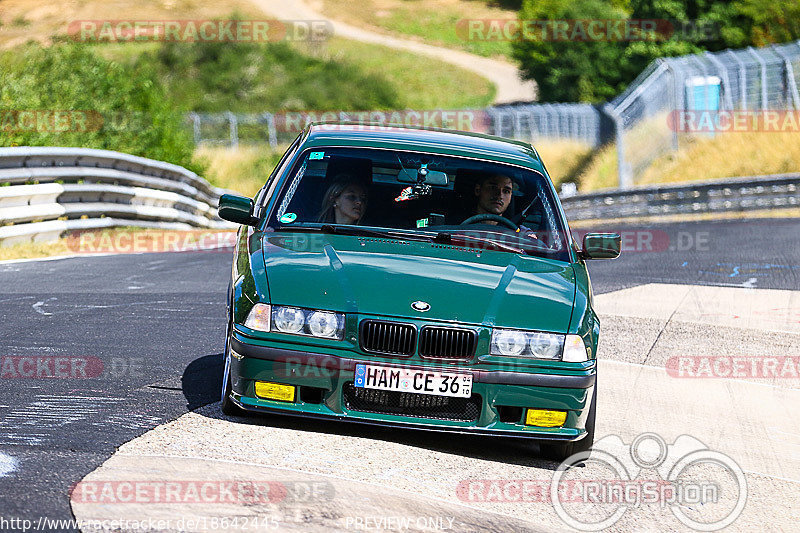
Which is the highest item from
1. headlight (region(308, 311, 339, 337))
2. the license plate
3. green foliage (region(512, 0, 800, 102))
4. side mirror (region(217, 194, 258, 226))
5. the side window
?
green foliage (region(512, 0, 800, 102))

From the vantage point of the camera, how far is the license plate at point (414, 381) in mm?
5590

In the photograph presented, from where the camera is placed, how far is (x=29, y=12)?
3014 inches

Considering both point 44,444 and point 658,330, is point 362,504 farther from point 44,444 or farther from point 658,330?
point 658,330

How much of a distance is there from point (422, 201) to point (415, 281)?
3.59ft

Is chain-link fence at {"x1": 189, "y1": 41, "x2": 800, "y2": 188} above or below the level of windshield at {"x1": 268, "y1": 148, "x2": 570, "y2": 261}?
above

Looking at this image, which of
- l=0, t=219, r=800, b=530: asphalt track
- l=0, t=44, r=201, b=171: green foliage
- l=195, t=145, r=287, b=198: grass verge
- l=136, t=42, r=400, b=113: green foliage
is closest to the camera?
l=0, t=219, r=800, b=530: asphalt track

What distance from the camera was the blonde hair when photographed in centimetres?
680

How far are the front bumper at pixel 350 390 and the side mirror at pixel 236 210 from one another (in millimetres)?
1273

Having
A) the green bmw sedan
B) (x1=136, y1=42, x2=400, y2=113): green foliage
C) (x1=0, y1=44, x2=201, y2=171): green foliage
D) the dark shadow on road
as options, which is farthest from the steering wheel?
(x1=136, y1=42, x2=400, y2=113): green foliage

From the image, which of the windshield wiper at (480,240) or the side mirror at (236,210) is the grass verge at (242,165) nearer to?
the side mirror at (236,210)

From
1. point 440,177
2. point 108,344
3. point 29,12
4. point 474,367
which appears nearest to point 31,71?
point 108,344

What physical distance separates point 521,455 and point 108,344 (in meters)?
3.15

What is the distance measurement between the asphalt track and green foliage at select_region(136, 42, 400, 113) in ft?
137

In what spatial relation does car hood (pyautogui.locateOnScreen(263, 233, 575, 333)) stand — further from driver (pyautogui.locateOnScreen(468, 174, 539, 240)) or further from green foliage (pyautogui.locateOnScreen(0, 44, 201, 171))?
green foliage (pyautogui.locateOnScreen(0, 44, 201, 171))
